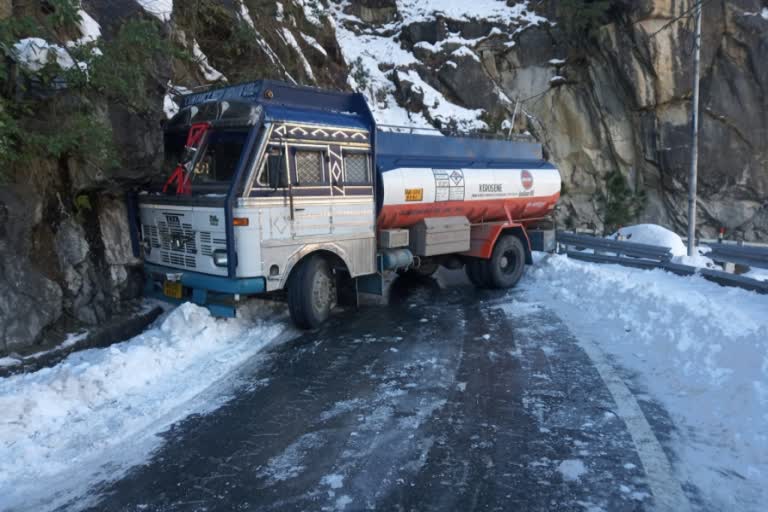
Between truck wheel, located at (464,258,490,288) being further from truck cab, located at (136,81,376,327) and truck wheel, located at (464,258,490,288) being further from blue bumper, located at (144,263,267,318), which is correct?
blue bumper, located at (144,263,267,318)

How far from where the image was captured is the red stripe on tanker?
8953 mm

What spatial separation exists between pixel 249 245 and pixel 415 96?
78.6 feet

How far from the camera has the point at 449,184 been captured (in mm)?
9773

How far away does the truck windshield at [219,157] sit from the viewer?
7094mm

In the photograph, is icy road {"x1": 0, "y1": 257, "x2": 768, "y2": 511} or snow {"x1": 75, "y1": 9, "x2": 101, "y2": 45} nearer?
icy road {"x1": 0, "y1": 257, "x2": 768, "y2": 511}

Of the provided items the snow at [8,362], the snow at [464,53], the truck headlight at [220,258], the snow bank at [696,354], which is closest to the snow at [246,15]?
the truck headlight at [220,258]

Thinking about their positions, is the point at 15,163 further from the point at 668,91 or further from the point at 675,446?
the point at 668,91

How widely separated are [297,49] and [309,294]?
499 inches

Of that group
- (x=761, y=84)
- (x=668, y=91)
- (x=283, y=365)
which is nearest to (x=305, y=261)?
(x=283, y=365)

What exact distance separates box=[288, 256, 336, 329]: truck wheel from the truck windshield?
5.25ft

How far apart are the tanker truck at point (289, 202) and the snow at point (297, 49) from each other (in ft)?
31.4

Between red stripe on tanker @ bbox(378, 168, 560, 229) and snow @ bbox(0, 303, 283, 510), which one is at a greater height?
red stripe on tanker @ bbox(378, 168, 560, 229)

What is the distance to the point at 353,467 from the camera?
4.15m

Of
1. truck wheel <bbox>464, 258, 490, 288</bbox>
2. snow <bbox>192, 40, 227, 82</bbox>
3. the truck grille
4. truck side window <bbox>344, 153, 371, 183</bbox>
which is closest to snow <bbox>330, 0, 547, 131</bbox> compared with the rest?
snow <bbox>192, 40, 227, 82</bbox>
